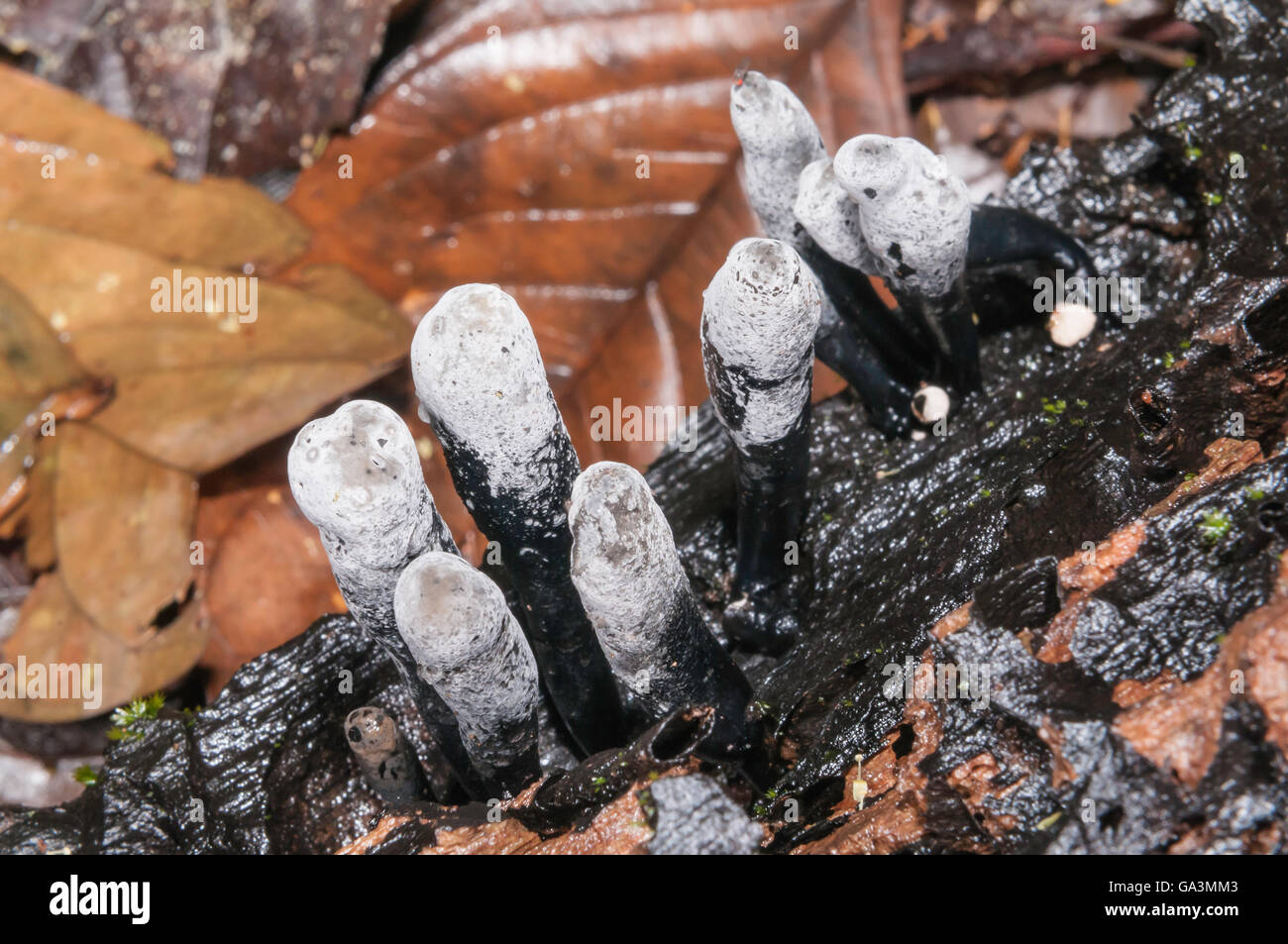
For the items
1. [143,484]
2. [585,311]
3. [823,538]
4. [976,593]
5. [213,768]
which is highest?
[585,311]

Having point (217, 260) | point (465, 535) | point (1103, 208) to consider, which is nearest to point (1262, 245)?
point (1103, 208)

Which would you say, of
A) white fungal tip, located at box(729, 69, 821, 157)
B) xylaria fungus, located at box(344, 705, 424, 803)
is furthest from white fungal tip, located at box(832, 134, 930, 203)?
xylaria fungus, located at box(344, 705, 424, 803)

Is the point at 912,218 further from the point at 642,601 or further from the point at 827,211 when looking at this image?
the point at 642,601

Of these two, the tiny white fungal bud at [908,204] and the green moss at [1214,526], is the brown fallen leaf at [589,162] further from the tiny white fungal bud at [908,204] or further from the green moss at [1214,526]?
the green moss at [1214,526]

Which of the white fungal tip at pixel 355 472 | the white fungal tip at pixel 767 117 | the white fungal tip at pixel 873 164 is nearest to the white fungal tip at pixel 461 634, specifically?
the white fungal tip at pixel 355 472

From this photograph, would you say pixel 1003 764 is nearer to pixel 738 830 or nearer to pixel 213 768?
pixel 738 830

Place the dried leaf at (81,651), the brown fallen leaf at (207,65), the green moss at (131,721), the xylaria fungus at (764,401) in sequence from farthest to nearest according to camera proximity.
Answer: the brown fallen leaf at (207,65), the dried leaf at (81,651), the green moss at (131,721), the xylaria fungus at (764,401)
